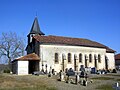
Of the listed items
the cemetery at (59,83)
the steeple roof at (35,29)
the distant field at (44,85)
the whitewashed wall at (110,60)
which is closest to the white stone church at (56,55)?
the steeple roof at (35,29)

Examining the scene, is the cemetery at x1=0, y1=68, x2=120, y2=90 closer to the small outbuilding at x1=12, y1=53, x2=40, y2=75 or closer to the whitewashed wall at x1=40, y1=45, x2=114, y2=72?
the whitewashed wall at x1=40, y1=45, x2=114, y2=72

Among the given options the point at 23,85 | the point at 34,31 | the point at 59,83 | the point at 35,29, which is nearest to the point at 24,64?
the point at 34,31

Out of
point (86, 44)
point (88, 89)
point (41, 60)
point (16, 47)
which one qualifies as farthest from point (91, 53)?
point (88, 89)

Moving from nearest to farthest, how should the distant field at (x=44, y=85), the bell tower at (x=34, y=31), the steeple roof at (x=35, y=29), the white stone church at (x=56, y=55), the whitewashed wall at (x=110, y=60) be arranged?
the distant field at (x=44, y=85) < the white stone church at (x=56, y=55) < the bell tower at (x=34, y=31) < the steeple roof at (x=35, y=29) < the whitewashed wall at (x=110, y=60)

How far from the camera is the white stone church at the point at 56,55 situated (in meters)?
42.5

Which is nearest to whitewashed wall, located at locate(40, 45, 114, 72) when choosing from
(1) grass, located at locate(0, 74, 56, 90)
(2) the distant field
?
(2) the distant field

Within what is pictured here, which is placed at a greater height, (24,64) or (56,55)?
(56,55)

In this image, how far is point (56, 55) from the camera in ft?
147

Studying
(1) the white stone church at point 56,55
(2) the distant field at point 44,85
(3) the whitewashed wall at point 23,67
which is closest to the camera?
(2) the distant field at point 44,85

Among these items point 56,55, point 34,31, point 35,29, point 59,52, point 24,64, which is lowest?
point 24,64

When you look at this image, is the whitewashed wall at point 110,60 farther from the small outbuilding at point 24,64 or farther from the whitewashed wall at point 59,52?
the small outbuilding at point 24,64

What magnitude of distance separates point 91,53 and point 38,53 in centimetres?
1394

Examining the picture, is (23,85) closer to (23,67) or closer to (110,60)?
(23,67)

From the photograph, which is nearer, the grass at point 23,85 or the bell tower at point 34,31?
the grass at point 23,85
